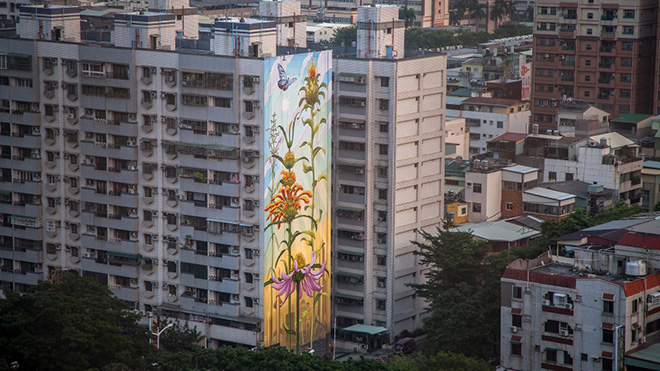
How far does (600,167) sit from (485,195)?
13822 mm

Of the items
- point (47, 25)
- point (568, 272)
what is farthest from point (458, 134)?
point (568, 272)

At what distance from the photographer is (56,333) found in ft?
239

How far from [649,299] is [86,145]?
4251cm

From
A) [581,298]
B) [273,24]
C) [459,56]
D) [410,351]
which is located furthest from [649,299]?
[459,56]

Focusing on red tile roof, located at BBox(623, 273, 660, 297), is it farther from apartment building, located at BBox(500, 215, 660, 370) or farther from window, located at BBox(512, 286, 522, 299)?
window, located at BBox(512, 286, 522, 299)

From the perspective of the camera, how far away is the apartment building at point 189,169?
84.2 m

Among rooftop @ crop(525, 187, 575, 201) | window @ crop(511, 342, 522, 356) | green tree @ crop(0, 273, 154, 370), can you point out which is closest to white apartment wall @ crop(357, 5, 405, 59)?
rooftop @ crop(525, 187, 575, 201)

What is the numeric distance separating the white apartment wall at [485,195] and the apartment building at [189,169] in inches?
506

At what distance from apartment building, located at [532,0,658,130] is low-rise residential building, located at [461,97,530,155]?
257 inches

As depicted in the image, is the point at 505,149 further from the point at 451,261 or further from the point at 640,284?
the point at 640,284

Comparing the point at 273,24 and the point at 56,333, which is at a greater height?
the point at 273,24

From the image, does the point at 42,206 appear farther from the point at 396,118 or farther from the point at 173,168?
the point at 396,118

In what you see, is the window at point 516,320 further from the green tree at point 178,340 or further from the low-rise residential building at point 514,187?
the low-rise residential building at point 514,187

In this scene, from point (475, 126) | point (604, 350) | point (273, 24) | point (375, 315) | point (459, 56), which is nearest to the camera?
point (604, 350)
